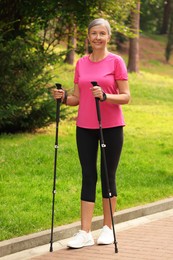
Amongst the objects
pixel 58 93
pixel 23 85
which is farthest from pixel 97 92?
pixel 23 85

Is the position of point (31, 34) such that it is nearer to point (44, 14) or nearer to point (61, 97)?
point (44, 14)

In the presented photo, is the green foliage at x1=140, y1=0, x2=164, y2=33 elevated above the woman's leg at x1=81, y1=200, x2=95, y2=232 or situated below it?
below

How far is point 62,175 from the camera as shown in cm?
1121

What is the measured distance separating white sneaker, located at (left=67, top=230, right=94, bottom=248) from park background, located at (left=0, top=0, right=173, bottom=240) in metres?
0.72

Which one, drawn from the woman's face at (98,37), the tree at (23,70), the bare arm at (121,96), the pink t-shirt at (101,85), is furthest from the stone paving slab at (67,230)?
the tree at (23,70)

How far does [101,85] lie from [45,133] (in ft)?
32.0

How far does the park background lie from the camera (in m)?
9.12

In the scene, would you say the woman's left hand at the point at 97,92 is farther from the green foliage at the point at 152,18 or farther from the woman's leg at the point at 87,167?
the green foliage at the point at 152,18

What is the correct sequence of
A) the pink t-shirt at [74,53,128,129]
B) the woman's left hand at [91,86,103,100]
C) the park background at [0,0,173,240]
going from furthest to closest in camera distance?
1. the park background at [0,0,173,240]
2. the pink t-shirt at [74,53,128,129]
3. the woman's left hand at [91,86,103,100]

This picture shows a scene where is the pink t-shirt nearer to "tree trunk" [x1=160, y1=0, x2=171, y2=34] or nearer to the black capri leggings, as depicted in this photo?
the black capri leggings

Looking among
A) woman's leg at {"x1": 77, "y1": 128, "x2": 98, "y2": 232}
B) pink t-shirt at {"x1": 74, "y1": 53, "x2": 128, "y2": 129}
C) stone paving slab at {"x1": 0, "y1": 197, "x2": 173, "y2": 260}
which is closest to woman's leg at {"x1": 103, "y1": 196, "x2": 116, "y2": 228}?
woman's leg at {"x1": 77, "y1": 128, "x2": 98, "y2": 232}

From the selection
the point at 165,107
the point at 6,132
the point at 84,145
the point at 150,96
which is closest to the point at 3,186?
the point at 84,145

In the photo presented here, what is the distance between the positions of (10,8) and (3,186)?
24.2 feet

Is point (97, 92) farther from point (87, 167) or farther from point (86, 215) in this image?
point (86, 215)
